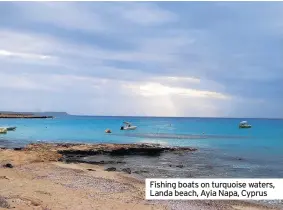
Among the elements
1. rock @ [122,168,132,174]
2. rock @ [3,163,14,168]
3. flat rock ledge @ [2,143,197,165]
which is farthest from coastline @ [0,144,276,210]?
flat rock ledge @ [2,143,197,165]

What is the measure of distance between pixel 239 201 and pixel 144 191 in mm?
5360

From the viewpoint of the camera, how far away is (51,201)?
1563 centimetres

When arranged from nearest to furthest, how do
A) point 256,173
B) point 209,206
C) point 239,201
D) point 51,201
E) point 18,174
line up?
point 51,201 → point 209,206 → point 239,201 → point 18,174 → point 256,173

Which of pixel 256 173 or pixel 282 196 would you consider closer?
pixel 282 196

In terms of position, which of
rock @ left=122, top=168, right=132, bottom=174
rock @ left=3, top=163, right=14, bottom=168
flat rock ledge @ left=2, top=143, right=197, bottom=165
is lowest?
rock @ left=122, top=168, right=132, bottom=174

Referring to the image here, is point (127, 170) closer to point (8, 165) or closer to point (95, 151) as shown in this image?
point (8, 165)

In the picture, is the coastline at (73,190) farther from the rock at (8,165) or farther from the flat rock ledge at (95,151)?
the flat rock ledge at (95,151)

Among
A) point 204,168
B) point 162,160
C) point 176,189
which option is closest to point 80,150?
point 162,160

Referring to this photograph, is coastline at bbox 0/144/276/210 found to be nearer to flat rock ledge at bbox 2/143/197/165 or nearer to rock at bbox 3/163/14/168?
rock at bbox 3/163/14/168

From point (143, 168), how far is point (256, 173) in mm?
9944

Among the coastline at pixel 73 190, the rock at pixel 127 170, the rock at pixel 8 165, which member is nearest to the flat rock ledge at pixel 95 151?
the rock at pixel 127 170

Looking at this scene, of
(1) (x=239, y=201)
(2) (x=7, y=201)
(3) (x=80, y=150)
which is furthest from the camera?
(3) (x=80, y=150)

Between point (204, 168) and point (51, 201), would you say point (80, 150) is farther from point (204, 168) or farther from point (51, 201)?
point (51, 201)

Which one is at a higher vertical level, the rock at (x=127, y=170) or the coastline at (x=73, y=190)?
the coastline at (x=73, y=190)
